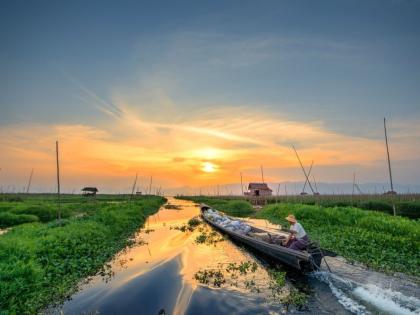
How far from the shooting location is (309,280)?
10742 mm

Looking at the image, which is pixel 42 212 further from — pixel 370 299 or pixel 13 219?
pixel 370 299

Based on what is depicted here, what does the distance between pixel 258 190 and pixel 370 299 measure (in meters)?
56.1

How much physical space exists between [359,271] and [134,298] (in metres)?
7.59

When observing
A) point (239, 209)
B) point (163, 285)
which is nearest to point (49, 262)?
point (163, 285)

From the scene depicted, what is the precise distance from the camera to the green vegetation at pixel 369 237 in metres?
12.1

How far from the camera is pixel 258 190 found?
64375mm

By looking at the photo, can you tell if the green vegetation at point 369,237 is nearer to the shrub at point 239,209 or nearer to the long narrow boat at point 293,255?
the long narrow boat at point 293,255

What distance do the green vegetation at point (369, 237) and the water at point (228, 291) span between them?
1170mm

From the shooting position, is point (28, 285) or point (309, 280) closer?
point (28, 285)

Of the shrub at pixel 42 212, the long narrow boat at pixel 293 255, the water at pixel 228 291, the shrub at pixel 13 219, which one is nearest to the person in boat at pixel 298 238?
the long narrow boat at pixel 293 255

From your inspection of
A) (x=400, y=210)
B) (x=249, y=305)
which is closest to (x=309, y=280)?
(x=249, y=305)

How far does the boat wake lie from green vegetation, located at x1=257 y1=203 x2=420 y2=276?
2251 millimetres

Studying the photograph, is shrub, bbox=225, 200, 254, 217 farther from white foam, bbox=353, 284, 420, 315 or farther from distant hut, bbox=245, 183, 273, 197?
white foam, bbox=353, 284, 420, 315

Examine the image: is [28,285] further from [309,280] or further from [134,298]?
[309,280]
